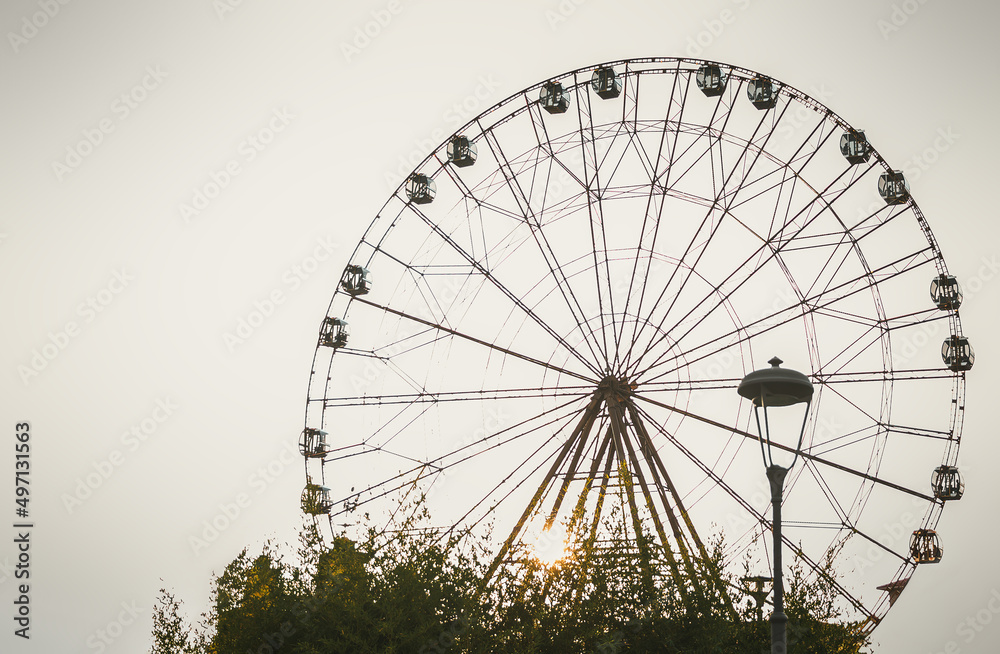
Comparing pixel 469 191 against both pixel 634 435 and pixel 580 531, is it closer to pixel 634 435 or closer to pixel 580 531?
pixel 634 435

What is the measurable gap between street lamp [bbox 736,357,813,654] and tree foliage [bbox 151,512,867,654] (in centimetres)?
815

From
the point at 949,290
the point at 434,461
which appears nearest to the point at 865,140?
the point at 949,290

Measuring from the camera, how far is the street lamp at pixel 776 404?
598 inches

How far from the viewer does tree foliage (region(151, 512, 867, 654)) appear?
23.8 meters

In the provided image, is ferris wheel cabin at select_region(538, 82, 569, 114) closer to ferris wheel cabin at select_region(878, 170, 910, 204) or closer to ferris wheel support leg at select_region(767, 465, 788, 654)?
ferris wheel cabin at select_region(878, 170, 910, 204)

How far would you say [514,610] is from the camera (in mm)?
24781

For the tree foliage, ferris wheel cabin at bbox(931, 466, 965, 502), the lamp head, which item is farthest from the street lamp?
ferris wheel cabin at bbox(931, 466, 965, 502)

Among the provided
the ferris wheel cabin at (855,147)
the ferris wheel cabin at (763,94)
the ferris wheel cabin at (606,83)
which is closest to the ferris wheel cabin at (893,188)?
the ferris wheel cabin at (855,147)

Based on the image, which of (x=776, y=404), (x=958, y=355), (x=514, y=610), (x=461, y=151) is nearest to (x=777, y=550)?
(x=776, y=404)

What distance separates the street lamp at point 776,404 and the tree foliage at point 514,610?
815 centimetres

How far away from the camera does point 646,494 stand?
2653 cm

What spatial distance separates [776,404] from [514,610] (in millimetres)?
10205

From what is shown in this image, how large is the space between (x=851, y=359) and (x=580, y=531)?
10104mm

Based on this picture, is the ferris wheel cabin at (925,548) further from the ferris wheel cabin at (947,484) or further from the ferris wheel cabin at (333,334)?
the ferris wheel cabin at (333,334)
